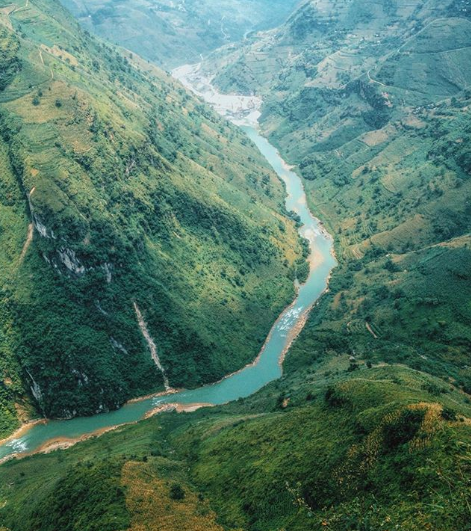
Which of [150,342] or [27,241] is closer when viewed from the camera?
[27,241]

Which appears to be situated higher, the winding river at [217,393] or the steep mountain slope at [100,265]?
the steep mountain slope at [100,265]

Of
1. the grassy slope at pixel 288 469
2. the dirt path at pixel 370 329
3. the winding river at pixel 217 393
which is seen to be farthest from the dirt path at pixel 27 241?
the dirt path at pixel 370 329

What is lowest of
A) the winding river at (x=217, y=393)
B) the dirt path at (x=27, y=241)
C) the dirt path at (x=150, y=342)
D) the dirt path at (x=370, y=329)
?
the dirt path at (x=370, y=329)

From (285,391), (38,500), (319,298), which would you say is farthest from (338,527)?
(319,298)

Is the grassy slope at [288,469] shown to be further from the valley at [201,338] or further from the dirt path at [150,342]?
the dirt path at [150,342]

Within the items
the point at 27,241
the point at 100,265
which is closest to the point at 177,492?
the point at 100,265

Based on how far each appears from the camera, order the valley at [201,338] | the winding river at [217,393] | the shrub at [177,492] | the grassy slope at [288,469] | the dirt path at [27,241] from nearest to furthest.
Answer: the grassy slope at [288,469]
the valley at [201,338]
the shrub at [177,492]
the winding river at [217,393]
the dirt path at [27,241]

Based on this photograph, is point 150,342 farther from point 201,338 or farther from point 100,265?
point 100,265

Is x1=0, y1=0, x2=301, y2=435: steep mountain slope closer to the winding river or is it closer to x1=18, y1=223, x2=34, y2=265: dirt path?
x1=18, y1=223, x2=34, y2=265: dirt path

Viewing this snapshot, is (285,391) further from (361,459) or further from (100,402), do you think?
(361,459)
